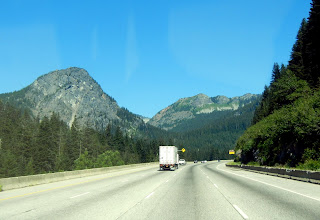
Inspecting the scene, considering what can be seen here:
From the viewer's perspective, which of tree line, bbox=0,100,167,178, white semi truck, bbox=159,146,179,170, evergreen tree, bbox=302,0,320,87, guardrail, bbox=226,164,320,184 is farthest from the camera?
tree line, bbox=0,100,167,178

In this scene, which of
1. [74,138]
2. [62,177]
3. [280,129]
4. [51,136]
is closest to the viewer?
[62,177]

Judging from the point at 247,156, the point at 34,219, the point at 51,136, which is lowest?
the point at 34,219

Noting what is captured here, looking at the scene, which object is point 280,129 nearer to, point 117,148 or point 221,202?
point 221,202

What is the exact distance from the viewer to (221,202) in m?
12.5

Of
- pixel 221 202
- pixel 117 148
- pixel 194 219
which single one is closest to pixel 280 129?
pixel 221 202

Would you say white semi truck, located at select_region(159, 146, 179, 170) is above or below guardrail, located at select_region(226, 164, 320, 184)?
above

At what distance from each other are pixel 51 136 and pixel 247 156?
196 ft

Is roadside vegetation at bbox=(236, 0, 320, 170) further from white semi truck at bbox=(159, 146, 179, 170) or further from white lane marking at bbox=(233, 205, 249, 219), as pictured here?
white lane marking at bbox=(233, 205, 249, 219)

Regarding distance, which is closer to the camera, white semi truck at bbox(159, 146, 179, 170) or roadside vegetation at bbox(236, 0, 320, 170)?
roadside vegetation at bbox(236, 0, 320, 170)

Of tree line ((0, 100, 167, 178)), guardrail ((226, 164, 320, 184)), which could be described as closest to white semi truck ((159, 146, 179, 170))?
guardrail ((226, 164, 320, 184))

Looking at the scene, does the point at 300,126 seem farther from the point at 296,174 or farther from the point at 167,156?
the point at 167,156

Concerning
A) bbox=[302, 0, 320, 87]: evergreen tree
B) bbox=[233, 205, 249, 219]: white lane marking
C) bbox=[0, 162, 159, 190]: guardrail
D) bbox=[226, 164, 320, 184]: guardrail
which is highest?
bbox=[302, 0, 320, 87]: evergreen tree

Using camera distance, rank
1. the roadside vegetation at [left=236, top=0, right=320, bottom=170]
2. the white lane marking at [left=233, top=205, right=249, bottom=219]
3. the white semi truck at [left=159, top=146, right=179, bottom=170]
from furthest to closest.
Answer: the white semi truck at [left=159, top=146, right=179, bottom=170]
the roadside vegetation at [left=236, top=0, right=320, bottom=170]
the white lane marking at [left=233, top=205, right=249, bottom=219]

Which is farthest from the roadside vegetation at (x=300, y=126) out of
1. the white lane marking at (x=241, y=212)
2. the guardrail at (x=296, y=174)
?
the white lane marking at (x=241, y=212)
